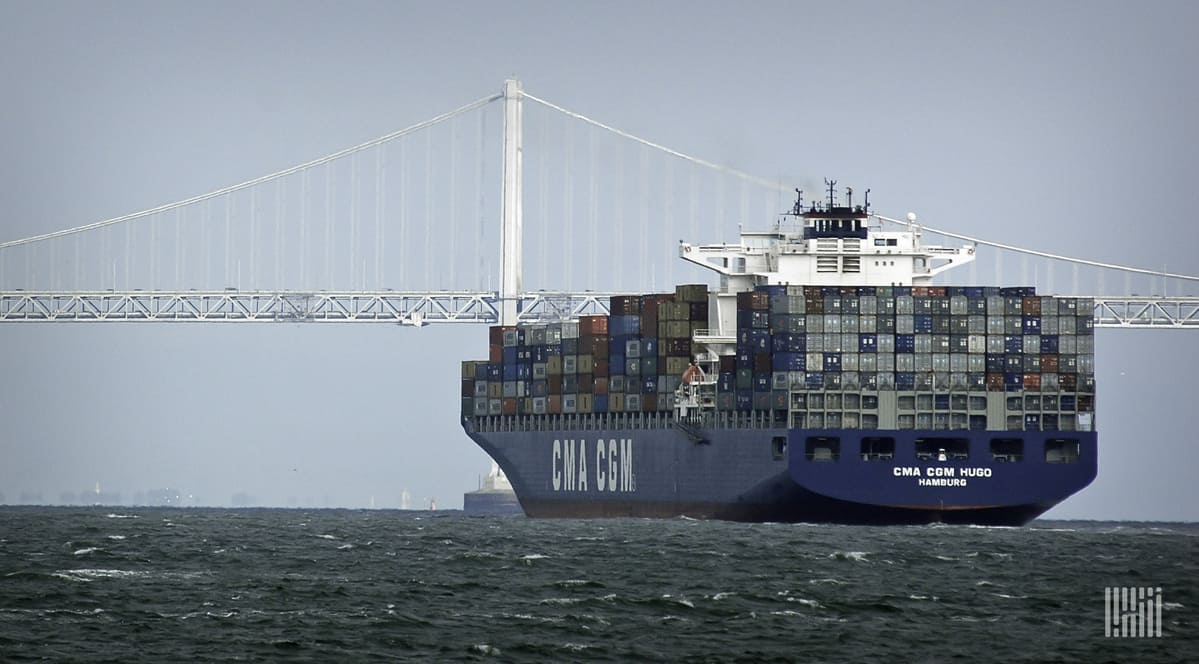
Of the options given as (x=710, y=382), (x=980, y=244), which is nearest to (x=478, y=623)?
(x=710, y=382)

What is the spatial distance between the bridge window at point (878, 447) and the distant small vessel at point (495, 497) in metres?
51.3

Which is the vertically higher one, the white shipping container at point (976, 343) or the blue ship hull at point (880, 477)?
the white shipping container at point (976, 343)

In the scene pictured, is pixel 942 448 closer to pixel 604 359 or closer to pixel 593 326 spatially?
pixel 604 359

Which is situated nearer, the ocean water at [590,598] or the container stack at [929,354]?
the ocean water at [590,598]

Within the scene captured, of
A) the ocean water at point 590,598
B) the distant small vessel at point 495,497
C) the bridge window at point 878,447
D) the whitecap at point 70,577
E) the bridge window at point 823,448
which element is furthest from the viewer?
the distant small vessel at point 495,497

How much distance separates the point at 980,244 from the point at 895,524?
152 ft

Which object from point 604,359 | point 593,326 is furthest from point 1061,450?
point 593,326

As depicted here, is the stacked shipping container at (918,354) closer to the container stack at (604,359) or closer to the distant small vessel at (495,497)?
the container stack at (604,359)

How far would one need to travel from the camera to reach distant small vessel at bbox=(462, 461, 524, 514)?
123625mm

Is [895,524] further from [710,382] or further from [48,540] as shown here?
[48,540]

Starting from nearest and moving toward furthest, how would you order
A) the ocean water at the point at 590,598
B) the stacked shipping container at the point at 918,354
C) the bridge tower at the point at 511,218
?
the ocean water at the point at 590,598, the stacked shipping container at the point at 918,354, the bridge tower at the point at 511,218

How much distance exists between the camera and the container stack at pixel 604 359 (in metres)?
79.7

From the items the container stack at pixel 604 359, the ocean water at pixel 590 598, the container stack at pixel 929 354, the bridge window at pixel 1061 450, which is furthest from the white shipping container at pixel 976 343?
the container stack at pixel 604 359

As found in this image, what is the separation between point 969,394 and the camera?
2820 inches
